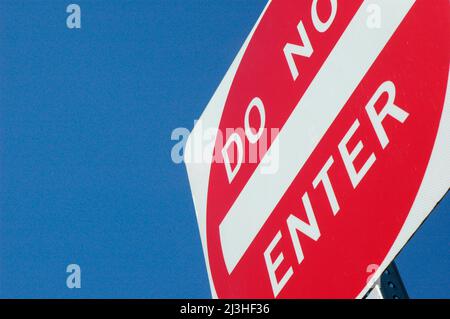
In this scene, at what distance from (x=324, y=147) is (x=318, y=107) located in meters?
0.03

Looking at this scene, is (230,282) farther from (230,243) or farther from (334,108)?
(334,108)

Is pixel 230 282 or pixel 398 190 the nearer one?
pixel 398 190

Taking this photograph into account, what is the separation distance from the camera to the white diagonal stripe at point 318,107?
0.36 metres

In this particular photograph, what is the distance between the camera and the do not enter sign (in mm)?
332

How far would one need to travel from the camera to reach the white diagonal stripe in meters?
0.36

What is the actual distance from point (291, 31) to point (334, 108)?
0.26 ft

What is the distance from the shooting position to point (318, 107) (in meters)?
0.39

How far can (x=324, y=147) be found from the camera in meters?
0.38

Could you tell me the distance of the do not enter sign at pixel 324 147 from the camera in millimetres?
332

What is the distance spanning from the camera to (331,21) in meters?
0.40
